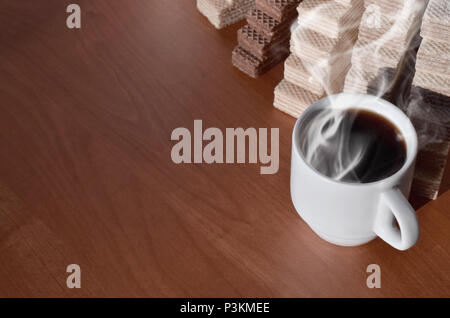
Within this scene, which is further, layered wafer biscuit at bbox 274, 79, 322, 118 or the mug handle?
layered wafer biscuit at bbox 274, 79, 322, 118

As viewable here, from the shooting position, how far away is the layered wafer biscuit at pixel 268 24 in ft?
2.99

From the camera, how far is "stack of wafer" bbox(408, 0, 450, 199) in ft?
2.38

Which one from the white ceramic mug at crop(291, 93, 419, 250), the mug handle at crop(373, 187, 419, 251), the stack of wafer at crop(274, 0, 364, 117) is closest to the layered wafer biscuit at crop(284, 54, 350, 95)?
the stack of wafer at crop(274, 0, 364, 117)

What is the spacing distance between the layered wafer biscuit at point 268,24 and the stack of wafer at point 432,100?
8.8 inches

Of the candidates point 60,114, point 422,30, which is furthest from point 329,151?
point 60,114

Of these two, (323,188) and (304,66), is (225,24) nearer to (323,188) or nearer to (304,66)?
(304,66)

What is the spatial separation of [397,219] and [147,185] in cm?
33

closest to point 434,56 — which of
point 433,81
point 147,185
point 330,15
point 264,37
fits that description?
point 433,81

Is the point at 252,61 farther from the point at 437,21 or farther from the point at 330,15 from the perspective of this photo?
the point at 437,21

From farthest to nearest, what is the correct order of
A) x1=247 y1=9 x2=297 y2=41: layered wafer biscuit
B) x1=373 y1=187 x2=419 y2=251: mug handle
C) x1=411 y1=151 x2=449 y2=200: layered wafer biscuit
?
1. x1=247 y1=9 x2=297 y2=41: layered wafer biscuit
2. x1=411 y1=151 x2=449 y2=200: layered wafer biscuit
3. x1=373 y1=187 x2=419 y2=251: mug handle

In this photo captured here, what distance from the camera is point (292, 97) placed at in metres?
0.90

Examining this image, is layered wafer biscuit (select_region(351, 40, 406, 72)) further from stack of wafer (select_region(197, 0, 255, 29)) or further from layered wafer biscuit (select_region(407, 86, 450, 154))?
stack of wafer (select_region(197, 0, 255, 29))

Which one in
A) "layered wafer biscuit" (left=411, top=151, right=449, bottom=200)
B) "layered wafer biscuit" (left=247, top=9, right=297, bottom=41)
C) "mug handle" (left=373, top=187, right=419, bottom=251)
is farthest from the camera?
"layered wafer biscuit" (left=247, top=9, right=297, bottom=41)

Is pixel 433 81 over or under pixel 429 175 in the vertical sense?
over
